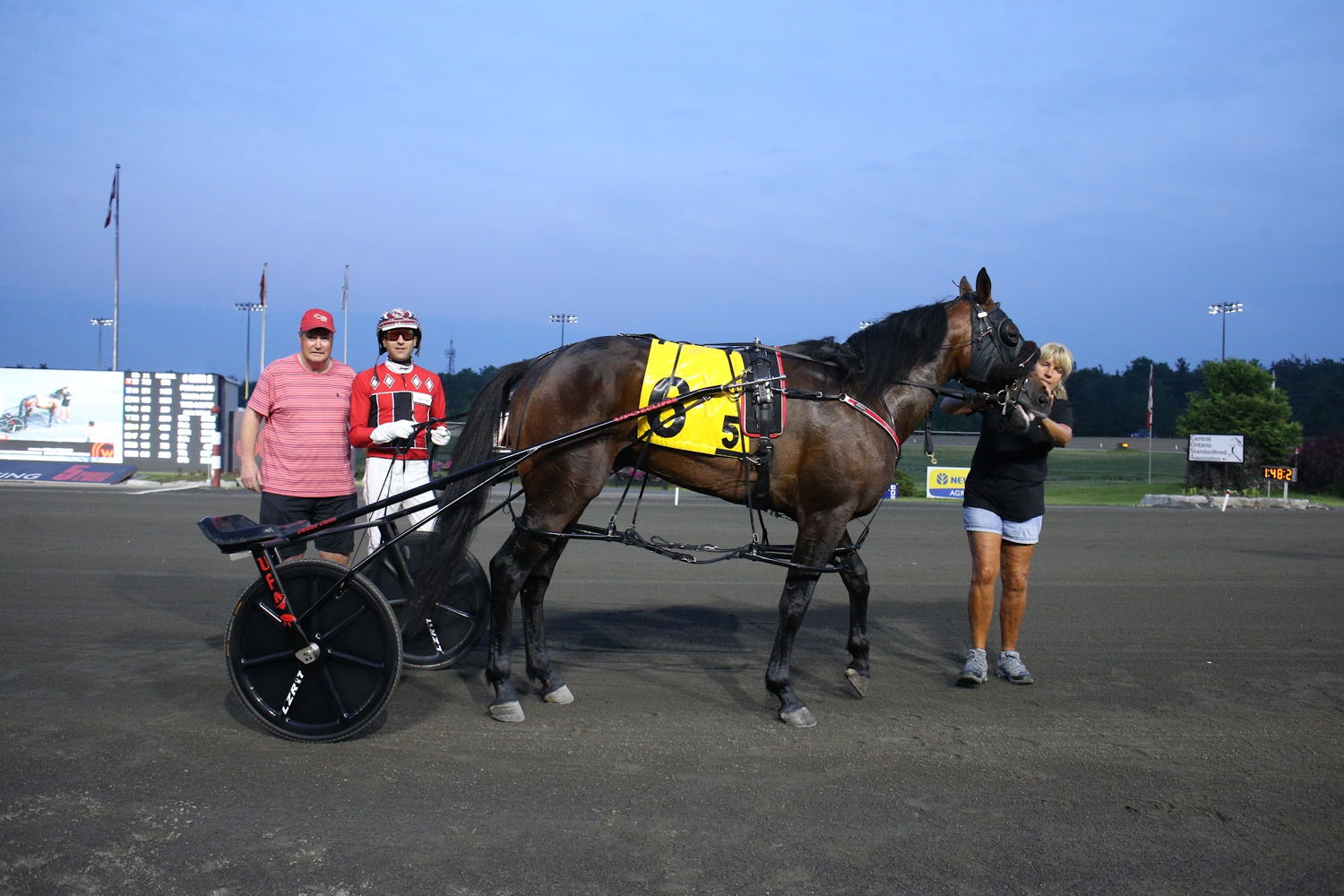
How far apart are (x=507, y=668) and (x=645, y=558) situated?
5649mm

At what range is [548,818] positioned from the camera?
3256 mm

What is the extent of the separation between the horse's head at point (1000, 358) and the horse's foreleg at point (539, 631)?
2.36 metres

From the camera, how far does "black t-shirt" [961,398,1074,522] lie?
16.9 feet

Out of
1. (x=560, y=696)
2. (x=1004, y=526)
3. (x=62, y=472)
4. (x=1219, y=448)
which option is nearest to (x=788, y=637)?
(x=560, y=696)

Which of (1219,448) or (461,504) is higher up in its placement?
(1219,448)

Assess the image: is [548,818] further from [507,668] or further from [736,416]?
[736,416]

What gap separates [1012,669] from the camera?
5.19 metres

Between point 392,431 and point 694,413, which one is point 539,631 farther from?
point 694,413

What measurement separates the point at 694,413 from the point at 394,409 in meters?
1.63

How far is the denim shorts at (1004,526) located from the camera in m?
5.19

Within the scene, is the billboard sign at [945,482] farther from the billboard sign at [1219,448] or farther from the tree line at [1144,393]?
the tree line at [1144,393]

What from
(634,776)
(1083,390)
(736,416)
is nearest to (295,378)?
(736,416)

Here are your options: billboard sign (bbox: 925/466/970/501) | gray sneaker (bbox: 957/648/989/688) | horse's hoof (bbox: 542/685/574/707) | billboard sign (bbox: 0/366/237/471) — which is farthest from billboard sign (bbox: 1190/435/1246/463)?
billboard sign (bbox: 0/366/237/471)

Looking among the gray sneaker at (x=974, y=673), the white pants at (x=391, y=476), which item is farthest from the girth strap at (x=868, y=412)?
the white pants at (x=391, y=476)
